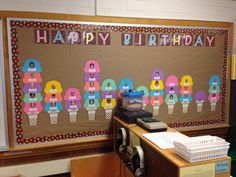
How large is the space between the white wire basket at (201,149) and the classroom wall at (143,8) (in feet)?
4.66

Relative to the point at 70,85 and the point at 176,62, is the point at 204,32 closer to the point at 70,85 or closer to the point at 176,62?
the point at 176,62

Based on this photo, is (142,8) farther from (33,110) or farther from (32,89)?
(33,110)

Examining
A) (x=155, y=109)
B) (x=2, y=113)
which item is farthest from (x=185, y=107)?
(x=2, y=113)

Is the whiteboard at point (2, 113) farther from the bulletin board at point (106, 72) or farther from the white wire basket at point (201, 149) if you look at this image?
the white wire basket at point (201, 149)

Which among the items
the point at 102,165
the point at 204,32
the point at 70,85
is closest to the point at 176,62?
the point at 204,32

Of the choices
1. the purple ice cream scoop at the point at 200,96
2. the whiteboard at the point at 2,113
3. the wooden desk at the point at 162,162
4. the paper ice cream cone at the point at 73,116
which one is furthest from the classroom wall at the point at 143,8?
the wooden desk at the point at 162,162

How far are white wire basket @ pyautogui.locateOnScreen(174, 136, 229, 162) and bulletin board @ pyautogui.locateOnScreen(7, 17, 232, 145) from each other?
110 cm

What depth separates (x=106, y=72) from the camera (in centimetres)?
224

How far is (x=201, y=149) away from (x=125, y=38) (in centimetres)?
135

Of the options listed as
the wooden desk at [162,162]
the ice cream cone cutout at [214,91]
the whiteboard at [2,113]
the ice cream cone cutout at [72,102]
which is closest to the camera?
the wooden desk at [162,162]

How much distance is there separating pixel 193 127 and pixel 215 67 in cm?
71

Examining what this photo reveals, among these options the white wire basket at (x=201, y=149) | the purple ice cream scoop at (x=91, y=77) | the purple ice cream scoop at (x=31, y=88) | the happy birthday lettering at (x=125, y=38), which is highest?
the happy birthday lettering at (x=125, y=38)

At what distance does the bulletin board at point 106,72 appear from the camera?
2033mm

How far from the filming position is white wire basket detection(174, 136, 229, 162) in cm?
121
